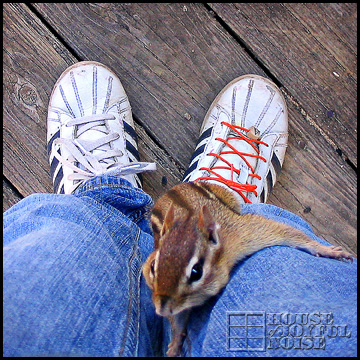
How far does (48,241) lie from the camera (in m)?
0.88

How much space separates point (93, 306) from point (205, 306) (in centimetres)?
26

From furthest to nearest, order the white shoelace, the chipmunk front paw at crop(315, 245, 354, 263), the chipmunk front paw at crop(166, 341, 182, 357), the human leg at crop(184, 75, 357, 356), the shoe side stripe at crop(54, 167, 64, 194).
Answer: the shoe side stripe at crop(54, 167, 64, 194)
the white shoelace
the chipmunk front paw at crop(315, 245, 354, 263)
the chipmunk front paw at crop(166, 341, 182, 357)
the human leg at crop(184, 75, 357, 356)

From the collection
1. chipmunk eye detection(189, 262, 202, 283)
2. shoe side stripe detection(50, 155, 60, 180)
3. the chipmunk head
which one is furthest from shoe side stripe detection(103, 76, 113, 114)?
chipmunk eye detection(189, 262, 202, 283)

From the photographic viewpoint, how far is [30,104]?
1428 millimetres

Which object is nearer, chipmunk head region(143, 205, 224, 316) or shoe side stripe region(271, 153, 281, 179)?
chipmunk head region(143, 205, 224, 316)

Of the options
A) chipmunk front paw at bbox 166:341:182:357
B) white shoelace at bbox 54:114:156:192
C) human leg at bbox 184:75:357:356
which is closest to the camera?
human leg at bbox 184:75:357:356

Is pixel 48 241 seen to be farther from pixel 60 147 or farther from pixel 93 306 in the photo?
pixel 60 147

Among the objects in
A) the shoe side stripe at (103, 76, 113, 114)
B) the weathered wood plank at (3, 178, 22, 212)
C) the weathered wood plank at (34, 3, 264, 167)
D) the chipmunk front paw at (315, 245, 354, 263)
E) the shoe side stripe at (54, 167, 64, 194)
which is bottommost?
the weathered wood plank at (3, 178, 22, 212)

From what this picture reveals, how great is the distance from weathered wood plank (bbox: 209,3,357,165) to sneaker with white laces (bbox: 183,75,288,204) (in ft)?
0.30

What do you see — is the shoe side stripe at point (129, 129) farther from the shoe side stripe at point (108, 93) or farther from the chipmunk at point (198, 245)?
the chipmunk at point (198, 245)

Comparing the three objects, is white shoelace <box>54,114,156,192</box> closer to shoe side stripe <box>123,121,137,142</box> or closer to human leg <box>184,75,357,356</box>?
shoe side stripe <box>123,121,137,142</box>

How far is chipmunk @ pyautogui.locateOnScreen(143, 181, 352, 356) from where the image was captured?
2.37ft

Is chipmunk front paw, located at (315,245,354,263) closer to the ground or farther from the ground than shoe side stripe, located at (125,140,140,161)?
closer to the ground

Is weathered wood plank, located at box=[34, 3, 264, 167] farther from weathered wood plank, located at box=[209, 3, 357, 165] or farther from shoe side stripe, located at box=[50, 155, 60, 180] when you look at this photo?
shoe side stripe, located at box=[50, 155, 60, 180]
